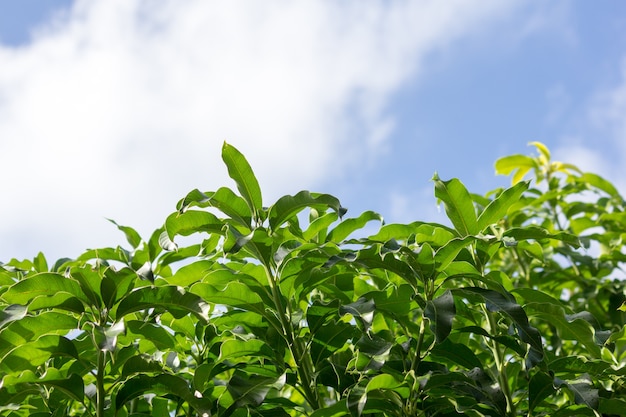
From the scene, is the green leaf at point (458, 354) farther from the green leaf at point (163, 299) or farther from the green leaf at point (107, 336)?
the green leaf at point (107, 336)

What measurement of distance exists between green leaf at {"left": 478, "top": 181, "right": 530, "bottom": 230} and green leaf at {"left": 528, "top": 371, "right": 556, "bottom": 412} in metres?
0.46

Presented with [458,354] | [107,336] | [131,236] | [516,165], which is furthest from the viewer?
[516,165]

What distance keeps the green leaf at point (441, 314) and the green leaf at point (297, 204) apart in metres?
0.34

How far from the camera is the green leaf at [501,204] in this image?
6.93ft

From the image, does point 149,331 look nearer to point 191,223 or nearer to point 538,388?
point 191,223

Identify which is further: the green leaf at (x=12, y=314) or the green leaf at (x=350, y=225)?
the green leaf at (x=350, y=225)

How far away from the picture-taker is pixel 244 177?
6.55 feet

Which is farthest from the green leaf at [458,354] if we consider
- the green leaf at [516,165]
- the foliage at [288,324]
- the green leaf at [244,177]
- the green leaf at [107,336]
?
the green leaf at [516,165]

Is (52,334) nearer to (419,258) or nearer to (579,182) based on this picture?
(419,258)

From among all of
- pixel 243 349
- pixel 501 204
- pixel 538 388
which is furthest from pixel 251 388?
pixel 501 204

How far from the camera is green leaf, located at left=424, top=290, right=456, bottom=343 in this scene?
165 centimetres

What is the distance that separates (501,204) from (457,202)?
125mm

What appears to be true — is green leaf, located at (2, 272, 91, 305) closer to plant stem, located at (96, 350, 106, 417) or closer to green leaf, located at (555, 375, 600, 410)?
plant stem, located at (96, 350, 106, 417)

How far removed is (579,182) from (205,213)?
8.91 ft
